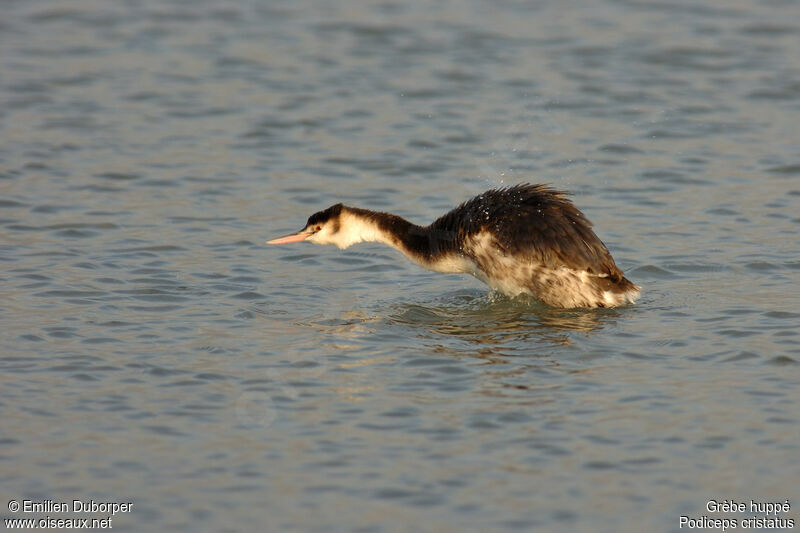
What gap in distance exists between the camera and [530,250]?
948cm

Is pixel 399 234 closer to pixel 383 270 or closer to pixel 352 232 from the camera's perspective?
pixel 352 232

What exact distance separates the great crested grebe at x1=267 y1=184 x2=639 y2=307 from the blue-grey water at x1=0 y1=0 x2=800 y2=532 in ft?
0.67

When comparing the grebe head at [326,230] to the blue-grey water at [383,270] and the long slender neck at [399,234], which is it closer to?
the long slender neck at [399,234]

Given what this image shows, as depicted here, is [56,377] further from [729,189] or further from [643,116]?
[643,116]

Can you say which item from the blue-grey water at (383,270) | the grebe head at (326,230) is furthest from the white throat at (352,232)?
the blue-grey water at (383,270)

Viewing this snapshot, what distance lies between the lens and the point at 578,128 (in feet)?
47.8

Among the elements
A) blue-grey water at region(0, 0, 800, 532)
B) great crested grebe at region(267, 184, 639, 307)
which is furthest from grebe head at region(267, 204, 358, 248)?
great crested grebe at region(267, 184, 639, 307)

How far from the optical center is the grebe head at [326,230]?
10266mm

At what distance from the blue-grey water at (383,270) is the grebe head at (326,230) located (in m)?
0.40

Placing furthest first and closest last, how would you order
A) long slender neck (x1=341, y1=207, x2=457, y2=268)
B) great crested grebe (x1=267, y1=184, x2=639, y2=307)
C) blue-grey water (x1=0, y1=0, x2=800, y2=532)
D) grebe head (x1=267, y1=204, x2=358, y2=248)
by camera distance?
grebe head (x1=267, y1=204, x2=358, y2=248)
long slender neck (x1=341, y1=207, x2=457, y2=268)
great crested grebe (x1=267, y1=184, x2=639, y2=307)
blue-grey water (x1=0, y1=0, x2=800, y2=532)

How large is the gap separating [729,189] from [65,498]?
811cm

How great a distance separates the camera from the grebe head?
10266mm

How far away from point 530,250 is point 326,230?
1.85 meters

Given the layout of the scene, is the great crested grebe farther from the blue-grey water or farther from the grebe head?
the grebe head
